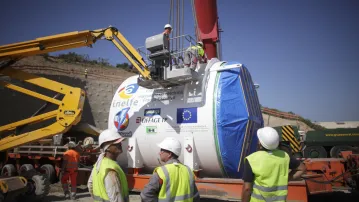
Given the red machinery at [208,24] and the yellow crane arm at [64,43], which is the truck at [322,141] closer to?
the red machinery at [208,24]

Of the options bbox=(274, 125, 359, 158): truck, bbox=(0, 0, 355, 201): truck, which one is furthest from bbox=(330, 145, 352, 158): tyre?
bbox=(0, 0, 355, 201): truck

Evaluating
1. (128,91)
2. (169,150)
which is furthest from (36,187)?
(169,150)

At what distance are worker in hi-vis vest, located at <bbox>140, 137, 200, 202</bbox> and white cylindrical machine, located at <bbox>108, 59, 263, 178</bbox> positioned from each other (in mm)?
3652

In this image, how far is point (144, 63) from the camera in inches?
322

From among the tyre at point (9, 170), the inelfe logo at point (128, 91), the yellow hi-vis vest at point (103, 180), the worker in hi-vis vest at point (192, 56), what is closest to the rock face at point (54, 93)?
the tyre at point (9, 170)

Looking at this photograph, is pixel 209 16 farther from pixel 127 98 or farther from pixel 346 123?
pixel 346 123

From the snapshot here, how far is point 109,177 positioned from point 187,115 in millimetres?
4576

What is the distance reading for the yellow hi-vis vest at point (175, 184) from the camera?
3230 mm

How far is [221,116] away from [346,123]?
96.4ft

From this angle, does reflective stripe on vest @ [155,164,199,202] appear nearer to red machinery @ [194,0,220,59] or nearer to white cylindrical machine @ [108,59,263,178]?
white cylindrical machine @ [108,59,263,178]

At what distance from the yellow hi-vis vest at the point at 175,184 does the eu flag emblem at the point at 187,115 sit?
13.0 feet

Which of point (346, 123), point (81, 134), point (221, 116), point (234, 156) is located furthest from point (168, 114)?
point (346, 123)

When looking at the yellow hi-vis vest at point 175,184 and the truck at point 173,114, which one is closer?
the yellow hi-vis vest at point 175,184

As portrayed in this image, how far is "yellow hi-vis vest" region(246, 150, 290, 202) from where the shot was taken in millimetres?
3596
